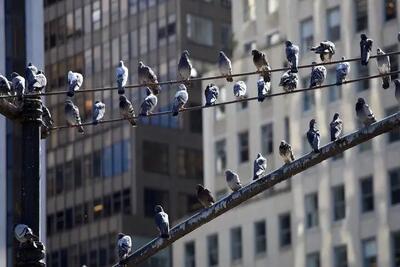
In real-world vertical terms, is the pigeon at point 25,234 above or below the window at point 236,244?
above

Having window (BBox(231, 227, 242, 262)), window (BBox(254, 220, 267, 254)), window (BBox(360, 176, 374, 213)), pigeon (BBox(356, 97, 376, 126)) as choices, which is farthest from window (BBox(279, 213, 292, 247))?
pigeon (BBox(356, 97, 376, 126))

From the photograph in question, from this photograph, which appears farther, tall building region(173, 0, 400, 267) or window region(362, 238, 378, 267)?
tall building region(173, 0, 400, 267)

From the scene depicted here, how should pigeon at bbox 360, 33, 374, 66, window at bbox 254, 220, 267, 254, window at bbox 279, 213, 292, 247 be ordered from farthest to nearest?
1. window at bbox 254, 220, 267, 254
2. window at bbox 279, 213, 292, 247
3. pigeon at bbox 360, 33, 374, 66

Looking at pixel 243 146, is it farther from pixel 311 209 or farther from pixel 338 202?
pixel 338 202

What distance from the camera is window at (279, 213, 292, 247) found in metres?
96.9

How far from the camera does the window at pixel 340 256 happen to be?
305ft

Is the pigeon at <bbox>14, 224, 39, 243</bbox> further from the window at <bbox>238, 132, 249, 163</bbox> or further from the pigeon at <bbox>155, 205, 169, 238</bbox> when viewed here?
the window at <bbox>238, 132, 249, 163</bbox>

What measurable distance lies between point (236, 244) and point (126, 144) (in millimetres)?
16146

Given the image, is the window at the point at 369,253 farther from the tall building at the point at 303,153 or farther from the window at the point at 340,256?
the window at the point at 340,256

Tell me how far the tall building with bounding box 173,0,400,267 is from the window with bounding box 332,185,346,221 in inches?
1.9

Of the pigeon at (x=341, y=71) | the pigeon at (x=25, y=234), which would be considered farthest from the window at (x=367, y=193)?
the pigeon at (x=25, y=234)

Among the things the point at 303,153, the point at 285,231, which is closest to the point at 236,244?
the point at 285,231

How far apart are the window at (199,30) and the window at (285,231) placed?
22.3m

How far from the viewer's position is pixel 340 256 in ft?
306
